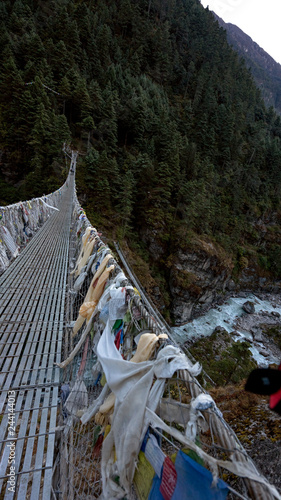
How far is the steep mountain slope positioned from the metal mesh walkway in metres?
132

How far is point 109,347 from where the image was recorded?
1536 mm

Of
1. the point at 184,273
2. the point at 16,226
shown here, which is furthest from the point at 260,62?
the point at 16,226

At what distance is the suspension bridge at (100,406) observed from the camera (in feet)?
3.05

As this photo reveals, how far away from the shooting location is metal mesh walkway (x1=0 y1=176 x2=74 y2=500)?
1509 millimetres

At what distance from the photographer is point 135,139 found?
73.9 ft

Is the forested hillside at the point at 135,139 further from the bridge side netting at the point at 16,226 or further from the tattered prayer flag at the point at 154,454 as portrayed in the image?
the tattered prayer flag at the point at 154,454

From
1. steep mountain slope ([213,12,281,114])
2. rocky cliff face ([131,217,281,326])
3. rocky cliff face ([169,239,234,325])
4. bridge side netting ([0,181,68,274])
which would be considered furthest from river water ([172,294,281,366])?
steep mountain slope ([213,12,281,114])

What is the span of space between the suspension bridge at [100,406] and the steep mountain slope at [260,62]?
13227 cm

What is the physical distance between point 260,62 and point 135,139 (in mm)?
167248

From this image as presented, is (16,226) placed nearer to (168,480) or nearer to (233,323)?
(168,480)

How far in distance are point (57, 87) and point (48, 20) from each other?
14360mm

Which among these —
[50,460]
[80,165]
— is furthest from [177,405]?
[80,165]

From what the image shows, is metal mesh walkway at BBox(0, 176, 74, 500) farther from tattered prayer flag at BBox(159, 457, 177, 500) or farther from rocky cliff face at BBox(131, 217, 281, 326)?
rocky cliff face at BBox(131, 217, 281, 326)

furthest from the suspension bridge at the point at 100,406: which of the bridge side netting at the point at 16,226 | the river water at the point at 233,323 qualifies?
the river water at the point at 233,323
